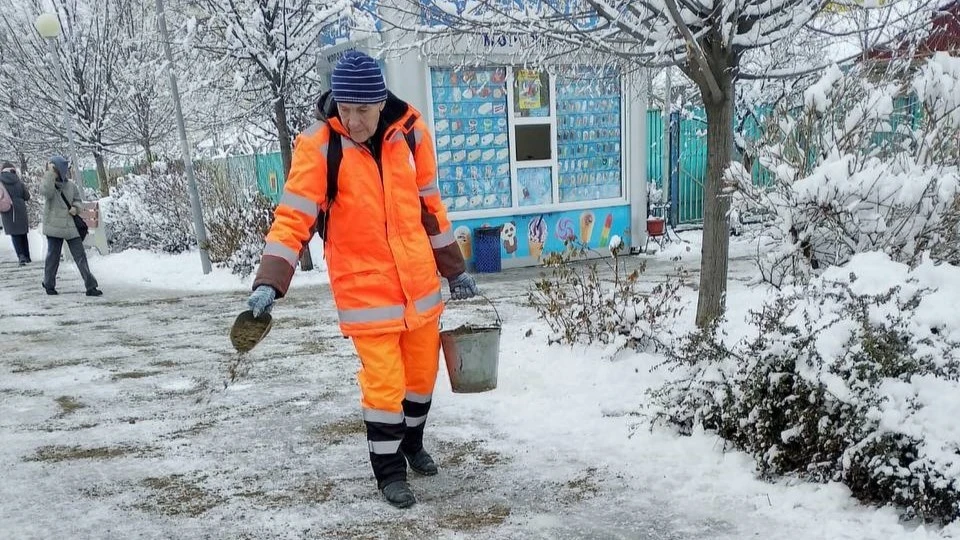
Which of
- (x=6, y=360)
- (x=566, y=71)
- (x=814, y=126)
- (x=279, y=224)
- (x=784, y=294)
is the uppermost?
(x=566, y=71)

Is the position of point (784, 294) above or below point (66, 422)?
above

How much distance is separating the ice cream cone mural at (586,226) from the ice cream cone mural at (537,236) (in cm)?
56

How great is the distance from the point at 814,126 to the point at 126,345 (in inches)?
218

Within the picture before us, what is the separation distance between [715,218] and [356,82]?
2.68m

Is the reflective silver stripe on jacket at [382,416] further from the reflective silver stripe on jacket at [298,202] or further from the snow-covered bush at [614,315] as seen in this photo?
the snow-covered bush at [614,315]

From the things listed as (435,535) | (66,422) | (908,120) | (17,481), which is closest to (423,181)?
(435,535)

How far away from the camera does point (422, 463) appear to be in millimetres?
3344

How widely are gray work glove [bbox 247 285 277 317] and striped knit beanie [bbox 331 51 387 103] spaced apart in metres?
0.76

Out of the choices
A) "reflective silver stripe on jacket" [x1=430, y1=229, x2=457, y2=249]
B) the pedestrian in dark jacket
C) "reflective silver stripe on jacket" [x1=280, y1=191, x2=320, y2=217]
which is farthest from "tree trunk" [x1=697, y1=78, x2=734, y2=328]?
the pedestrian in dark jacket

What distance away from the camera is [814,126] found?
152 inches

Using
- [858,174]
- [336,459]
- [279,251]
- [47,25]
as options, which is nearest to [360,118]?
[279,251]

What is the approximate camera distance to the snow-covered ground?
9.30ft

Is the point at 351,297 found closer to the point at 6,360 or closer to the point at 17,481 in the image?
the point at 17,481

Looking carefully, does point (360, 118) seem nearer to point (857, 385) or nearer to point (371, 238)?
point (371, 238)
